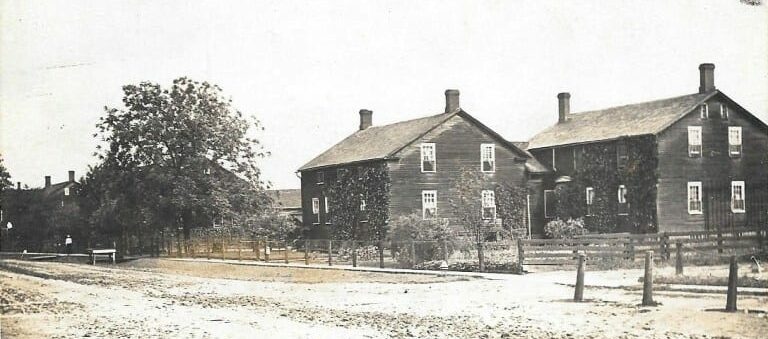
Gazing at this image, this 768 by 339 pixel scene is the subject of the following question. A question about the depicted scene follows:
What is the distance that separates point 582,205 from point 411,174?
8.36 m

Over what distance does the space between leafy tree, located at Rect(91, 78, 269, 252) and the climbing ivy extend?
14.3 meters

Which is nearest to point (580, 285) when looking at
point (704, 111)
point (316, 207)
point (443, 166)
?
point (704, 111)

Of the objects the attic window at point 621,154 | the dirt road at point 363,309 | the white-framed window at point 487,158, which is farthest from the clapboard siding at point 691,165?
the dirt road at point 363,309

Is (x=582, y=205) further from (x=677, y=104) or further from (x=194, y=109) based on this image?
(x=194, y=109)

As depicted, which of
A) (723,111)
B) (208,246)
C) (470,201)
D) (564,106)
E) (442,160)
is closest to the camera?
(723,111)

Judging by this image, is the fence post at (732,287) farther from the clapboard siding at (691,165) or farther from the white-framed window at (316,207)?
the white-framed window at (316,207)

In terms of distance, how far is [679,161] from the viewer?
36.0m

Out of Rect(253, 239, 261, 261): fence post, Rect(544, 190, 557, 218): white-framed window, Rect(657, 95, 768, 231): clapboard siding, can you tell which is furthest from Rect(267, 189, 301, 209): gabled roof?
Rect(657, 95, 768, 231): clapboard siding

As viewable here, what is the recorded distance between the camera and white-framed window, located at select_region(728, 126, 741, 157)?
3300cm

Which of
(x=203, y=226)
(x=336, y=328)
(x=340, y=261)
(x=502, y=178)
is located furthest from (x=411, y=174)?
(x=336, y=328)

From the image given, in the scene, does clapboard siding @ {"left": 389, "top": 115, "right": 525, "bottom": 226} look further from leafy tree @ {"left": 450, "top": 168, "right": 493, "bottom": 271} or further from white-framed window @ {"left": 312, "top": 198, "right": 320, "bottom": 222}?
white-framed window @ {"left": 312, "top": 198, "right": 320, "bottom": 222}

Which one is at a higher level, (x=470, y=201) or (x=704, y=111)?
(x=704, y=111)

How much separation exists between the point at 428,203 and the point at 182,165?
12.7m

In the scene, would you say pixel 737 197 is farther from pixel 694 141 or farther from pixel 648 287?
pixel 648 287
